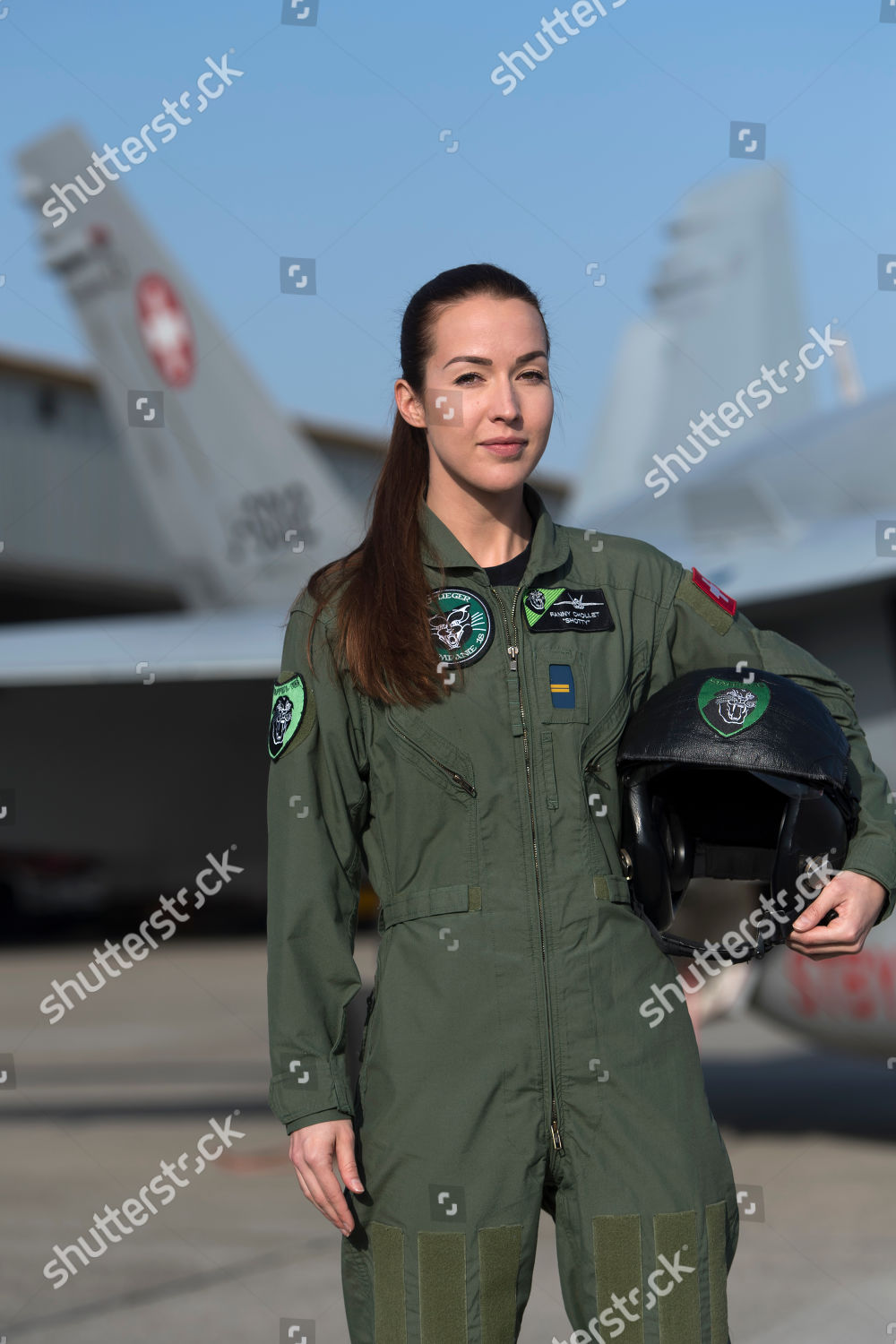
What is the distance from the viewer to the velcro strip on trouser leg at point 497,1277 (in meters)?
1.54

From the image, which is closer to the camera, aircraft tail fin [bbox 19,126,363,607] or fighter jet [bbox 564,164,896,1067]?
fighter jet [bbox 564,164,896,1067]

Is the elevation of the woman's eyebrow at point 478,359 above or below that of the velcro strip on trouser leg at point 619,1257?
above

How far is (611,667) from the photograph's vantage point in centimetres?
175

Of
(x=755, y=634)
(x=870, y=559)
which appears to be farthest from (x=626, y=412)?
(x=755, y=634)

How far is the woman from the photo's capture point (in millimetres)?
1559

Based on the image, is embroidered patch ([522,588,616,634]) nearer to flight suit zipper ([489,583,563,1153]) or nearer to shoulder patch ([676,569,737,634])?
flight suit zipper ([489,583,563,1153])

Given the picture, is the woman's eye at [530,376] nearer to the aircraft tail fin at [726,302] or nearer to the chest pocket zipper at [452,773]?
the chest pocket zipper at [452,773]

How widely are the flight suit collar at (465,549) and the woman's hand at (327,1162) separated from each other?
732mm

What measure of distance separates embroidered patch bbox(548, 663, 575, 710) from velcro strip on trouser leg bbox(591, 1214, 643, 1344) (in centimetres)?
62

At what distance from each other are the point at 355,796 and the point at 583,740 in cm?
31

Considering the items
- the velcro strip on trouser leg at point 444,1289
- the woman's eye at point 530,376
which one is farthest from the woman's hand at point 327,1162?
the woman's eye at point 530,376

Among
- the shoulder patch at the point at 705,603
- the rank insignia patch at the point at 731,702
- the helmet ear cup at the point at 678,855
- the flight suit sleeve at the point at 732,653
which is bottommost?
the helmet ear cup at the point at 678,855

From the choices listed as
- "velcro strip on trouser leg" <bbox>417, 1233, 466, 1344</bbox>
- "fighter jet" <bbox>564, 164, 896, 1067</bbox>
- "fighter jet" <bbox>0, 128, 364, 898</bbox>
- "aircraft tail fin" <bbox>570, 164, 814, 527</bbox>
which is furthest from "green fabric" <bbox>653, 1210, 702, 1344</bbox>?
"aircraft tail fin" <bbox>570, 164, 814, 527</bbox>

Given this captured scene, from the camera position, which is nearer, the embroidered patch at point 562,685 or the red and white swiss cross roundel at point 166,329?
the embroidered patch at point 562,685
